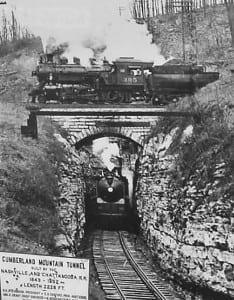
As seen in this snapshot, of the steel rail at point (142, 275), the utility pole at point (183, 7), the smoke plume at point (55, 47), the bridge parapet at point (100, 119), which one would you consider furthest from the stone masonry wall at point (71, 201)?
the utility pole at point (183, 7)

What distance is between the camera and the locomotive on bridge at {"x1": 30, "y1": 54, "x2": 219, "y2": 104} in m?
3.41

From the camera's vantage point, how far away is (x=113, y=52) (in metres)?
→ 3.37

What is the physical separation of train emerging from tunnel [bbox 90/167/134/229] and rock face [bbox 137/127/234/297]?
0.19 metres

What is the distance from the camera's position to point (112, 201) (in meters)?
3.88

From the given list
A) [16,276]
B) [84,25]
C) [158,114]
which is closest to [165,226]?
[158,114]

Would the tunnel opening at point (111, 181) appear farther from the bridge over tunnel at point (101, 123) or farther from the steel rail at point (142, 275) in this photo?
the steel rail at point (142, 275)

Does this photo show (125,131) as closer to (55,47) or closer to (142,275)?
(55,47)

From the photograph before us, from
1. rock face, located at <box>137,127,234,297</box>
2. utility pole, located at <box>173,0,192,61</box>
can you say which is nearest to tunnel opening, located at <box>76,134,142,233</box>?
rock face, located at <box>137,127,234,297</box>

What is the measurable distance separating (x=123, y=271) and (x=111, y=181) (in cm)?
74

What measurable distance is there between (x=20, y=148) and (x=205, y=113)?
3.99ft

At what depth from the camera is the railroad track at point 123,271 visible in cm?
312

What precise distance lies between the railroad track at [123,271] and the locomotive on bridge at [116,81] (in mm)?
942

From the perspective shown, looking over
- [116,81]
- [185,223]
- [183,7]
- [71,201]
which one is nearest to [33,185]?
[71,201]

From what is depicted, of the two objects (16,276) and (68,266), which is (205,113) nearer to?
(68,266)
